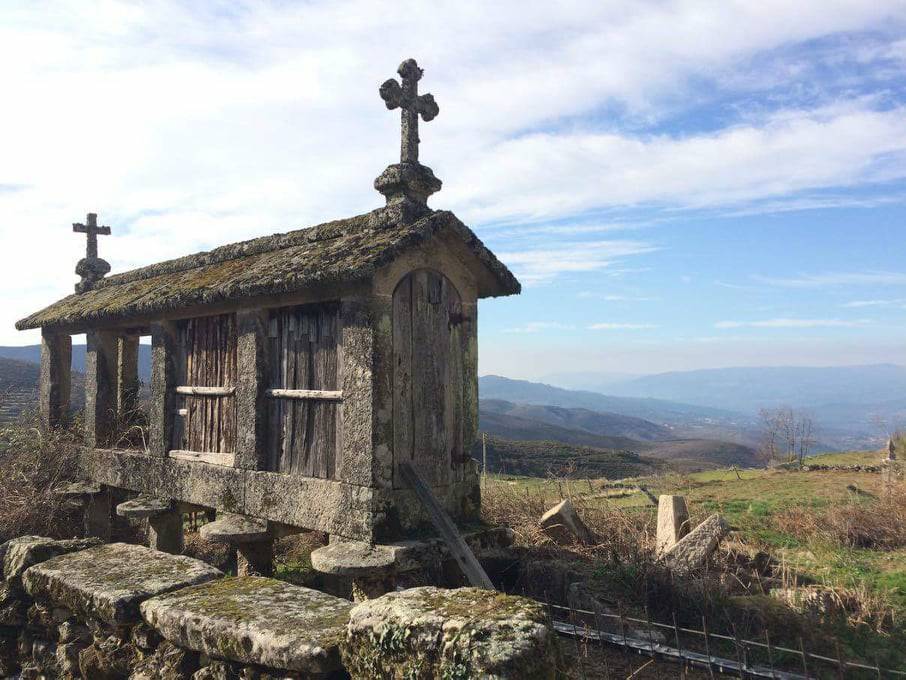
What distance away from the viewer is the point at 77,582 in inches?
126

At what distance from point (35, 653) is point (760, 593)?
6.06 meters

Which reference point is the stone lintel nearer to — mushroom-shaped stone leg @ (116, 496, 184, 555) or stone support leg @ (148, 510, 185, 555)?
mushroom-shaped stone leg @ (116, 496, 184, 555)

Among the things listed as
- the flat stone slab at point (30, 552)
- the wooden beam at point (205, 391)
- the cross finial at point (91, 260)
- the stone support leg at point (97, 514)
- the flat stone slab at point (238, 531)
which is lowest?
the stone support leg at point (97, 514)

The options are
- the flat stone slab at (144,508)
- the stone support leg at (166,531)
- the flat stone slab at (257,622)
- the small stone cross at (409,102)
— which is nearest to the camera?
the flat stone slab at (257,622)

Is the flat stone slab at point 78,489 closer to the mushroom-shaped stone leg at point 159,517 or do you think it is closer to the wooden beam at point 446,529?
the mushroom-shaped stone leg at point 159,517

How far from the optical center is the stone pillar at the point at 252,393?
6355mm

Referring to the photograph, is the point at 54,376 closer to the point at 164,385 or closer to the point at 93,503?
the point at 93,503

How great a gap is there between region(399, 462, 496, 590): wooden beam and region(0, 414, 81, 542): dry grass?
19.4 ft

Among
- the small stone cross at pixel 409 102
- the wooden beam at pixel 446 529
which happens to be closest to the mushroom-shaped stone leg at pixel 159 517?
the wooden beam at pixel 446 529

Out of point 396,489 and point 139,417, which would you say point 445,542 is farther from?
point 139,417

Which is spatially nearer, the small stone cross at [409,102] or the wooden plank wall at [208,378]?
the small stone cross at [409,102]

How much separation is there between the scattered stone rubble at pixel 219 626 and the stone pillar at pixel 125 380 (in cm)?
530

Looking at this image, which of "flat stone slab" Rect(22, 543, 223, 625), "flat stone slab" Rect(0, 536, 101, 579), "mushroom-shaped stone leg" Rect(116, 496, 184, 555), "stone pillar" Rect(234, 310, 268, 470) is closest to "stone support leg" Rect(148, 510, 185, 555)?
"mushroom-shaped stone leg" Rect(116, 496, 184, 555)

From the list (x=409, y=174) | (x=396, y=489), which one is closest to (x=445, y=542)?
(x=396, y=489)
